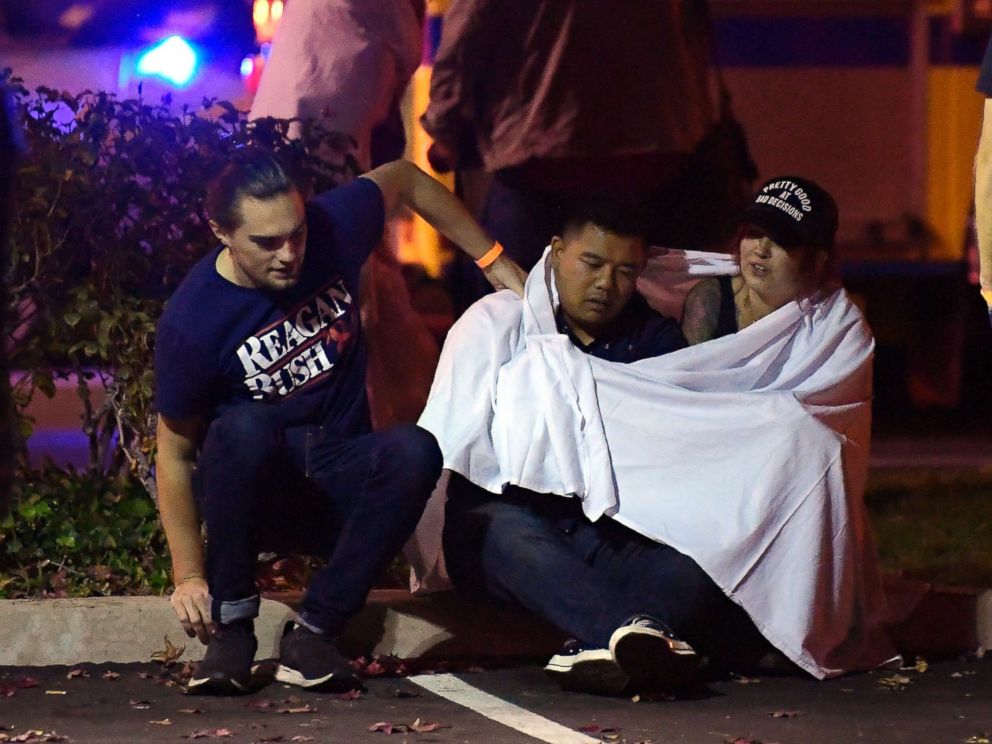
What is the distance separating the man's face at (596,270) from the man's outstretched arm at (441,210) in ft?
0.74

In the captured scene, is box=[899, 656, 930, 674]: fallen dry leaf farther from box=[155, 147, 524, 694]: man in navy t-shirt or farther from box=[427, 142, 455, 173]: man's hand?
box=[427, 142, 455, 173]: man's hand

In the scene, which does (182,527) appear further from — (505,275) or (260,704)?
(505,275)

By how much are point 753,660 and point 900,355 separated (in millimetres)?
7878

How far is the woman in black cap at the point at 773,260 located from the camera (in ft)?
17.0

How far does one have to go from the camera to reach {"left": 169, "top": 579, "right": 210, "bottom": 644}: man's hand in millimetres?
4809

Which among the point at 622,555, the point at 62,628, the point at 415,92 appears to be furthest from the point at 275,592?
the point at 415,92

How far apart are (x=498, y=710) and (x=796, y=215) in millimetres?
1527

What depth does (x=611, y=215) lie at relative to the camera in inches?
200

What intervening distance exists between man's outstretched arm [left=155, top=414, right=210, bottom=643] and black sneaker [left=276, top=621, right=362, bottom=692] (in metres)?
0.21

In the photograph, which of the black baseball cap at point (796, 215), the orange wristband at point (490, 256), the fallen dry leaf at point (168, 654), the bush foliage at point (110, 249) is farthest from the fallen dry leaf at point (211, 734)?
the black baseball cap at point (796, 215)

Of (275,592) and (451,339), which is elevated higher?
(451,339)

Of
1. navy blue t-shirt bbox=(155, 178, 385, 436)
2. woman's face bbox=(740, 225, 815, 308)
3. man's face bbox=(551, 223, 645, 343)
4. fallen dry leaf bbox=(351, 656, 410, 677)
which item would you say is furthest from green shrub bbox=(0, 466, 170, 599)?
woman's face bbox=(740, 225, 815, 308)

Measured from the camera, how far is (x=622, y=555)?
5.08 metres

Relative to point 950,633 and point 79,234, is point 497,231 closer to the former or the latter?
point 79,234
